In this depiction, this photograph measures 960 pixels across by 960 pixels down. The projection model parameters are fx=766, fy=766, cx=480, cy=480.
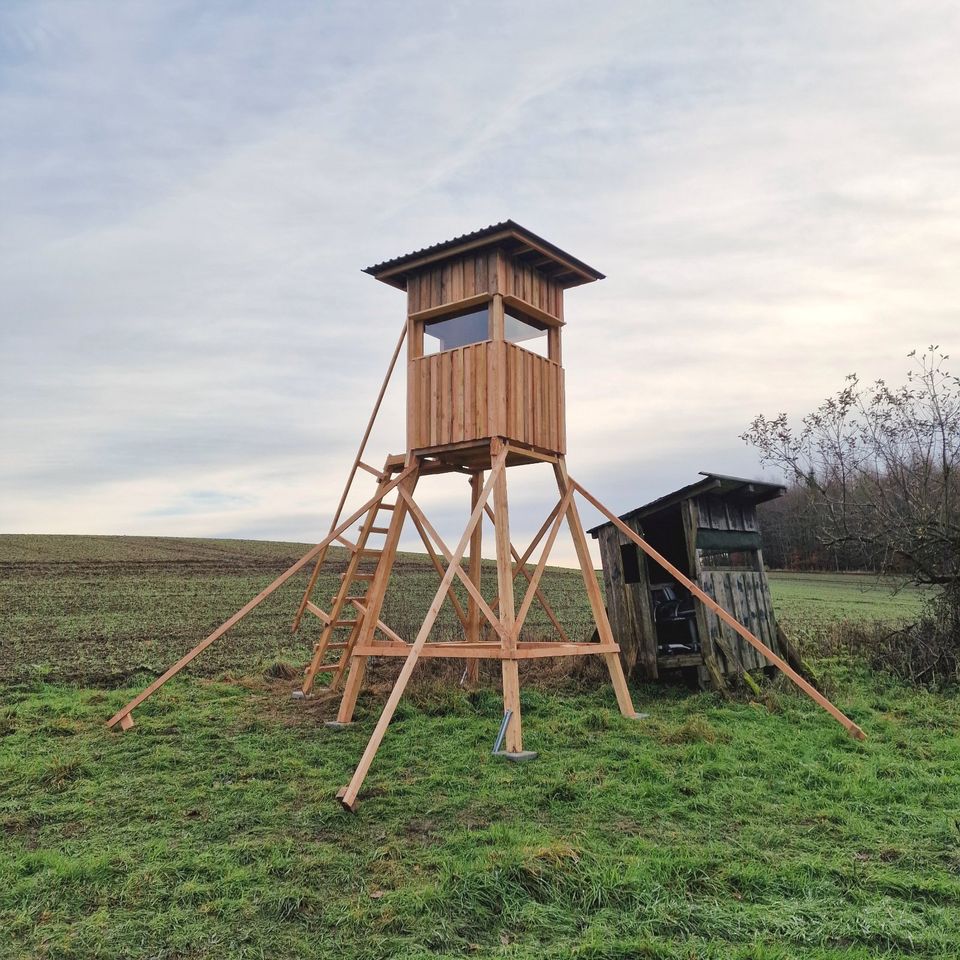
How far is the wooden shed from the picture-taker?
41.1 feet

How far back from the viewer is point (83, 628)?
19.3 m

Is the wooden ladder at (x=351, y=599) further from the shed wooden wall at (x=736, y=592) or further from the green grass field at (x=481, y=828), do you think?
the shed wooden wall at (x=736, y=592)

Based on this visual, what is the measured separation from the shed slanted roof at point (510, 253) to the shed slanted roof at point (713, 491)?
3760mm

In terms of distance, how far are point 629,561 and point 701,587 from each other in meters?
2.12

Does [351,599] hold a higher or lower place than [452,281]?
lower

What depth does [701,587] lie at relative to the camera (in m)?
12.5

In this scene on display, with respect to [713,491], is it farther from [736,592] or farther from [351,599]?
[351,599]

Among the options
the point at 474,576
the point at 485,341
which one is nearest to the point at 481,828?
the point at 474,576

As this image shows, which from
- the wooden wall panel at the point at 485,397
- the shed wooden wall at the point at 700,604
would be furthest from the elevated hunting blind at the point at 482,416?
the shed wooden wall at the point at 700,604

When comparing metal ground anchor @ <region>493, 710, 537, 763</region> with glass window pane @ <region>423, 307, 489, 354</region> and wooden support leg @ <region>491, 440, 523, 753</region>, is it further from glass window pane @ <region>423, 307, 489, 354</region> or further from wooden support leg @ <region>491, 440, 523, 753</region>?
glass window pane @ <region>423, 307, 489, 354</region>

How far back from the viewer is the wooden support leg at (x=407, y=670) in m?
7.24

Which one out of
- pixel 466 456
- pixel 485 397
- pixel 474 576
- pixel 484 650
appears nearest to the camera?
pixel 484 650

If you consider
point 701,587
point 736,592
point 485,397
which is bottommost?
point 736,592

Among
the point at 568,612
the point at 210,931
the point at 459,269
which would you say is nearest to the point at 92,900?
the point at 210,931
